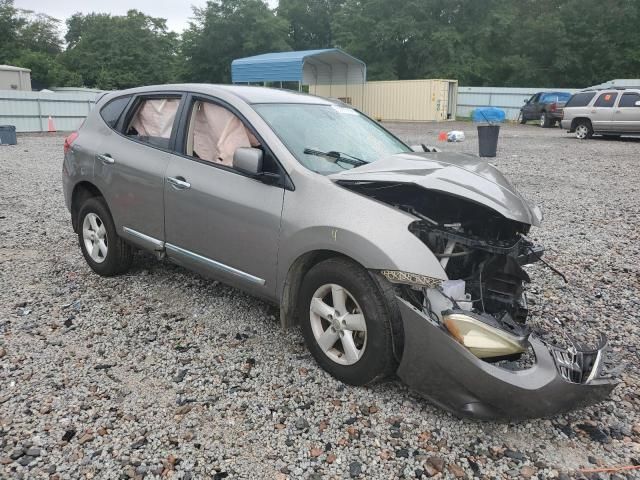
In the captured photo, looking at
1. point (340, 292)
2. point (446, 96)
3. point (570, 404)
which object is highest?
point (446, 96)

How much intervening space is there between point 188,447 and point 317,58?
108 feet

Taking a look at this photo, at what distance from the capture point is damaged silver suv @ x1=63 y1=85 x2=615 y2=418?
2.73 m

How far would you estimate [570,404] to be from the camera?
270 centimetres

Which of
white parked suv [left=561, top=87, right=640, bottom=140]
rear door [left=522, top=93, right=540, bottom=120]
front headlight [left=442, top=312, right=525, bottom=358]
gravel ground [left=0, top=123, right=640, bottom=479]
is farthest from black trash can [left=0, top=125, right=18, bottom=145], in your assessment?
rear door [left=522, top=93, right=540, bottom=120]

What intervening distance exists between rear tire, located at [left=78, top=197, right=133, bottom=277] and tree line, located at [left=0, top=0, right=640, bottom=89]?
142 feet

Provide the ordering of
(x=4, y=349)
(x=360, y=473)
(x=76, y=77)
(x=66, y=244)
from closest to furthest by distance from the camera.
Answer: (x=360, y=473) < (x=4, y=349) < (x=66, y=244) < (x=76, y=77)

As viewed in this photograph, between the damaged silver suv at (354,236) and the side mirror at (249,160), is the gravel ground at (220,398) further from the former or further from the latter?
the side mirror at (249,160)

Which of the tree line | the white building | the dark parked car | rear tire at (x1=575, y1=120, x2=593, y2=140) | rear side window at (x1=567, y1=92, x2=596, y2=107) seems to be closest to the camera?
rear side window at (x1=567, y1=92, x2=596, y2=107)

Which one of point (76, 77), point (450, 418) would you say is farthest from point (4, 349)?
point (76, 77)

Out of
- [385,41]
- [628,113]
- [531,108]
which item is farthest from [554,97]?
[385,41]

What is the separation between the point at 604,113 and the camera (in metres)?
19.0

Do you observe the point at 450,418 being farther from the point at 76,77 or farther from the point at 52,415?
the point at 76,77

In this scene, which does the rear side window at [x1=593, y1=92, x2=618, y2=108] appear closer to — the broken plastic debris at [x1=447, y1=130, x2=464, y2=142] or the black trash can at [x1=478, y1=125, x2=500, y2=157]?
the broken plastic debris at [x1=447, y1=130, x2=464, y2=142]

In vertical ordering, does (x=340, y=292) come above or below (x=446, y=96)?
below
